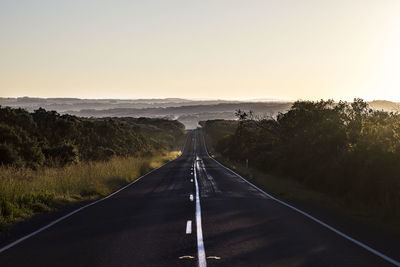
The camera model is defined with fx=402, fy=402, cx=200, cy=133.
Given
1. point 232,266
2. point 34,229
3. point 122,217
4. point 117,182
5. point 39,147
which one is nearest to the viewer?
point 232,266

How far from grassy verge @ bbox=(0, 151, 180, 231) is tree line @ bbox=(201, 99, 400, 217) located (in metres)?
11.1

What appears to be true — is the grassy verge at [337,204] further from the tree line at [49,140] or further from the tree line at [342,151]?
the tree line at [49,140]

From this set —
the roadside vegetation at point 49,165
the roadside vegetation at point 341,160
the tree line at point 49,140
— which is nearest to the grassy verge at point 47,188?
the roadside vegetation at point 49,165

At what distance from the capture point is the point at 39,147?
1085 inches

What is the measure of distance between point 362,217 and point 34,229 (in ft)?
32.5

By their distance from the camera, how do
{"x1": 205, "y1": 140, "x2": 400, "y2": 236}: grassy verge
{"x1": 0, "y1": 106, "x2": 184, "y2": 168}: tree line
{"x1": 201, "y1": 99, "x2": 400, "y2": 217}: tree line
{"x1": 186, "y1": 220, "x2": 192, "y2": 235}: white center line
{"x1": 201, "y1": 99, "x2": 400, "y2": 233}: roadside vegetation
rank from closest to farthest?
1. {"x1": 186, "y1": 220, "x2": 192, "y2": 235}: white center line
2. {"x1": 205, "y1": 140, "x2": 400, "y2": 236}: grassy verge
3. {"x1": 201, "y1": 99, "x2": 400, "y2": 233}: roadside vegetation
4. {"x1": 201, "y1": 99, "x2": 400, "y2": 217}: tree line
5. {"x1": 0, "y1": 106, "x2": 184, "y2": 168}: tree line

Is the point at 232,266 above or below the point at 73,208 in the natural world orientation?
above

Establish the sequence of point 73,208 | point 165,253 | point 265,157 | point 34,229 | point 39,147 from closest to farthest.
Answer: point 165,253, point 34,229, point 73,208, point 39,147, point 265,157

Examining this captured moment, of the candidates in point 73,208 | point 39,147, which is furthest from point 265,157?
point 73,208

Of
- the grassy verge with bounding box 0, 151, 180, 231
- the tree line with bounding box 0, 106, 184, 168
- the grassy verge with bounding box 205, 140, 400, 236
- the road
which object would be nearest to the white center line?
the road

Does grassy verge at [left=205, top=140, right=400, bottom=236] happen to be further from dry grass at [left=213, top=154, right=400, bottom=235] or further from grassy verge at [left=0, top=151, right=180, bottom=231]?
grassy verge at [left=0, top=151, right=180, bottom=231]

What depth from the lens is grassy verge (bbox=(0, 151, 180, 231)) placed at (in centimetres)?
1202

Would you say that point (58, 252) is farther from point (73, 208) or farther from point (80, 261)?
point (73, 208)

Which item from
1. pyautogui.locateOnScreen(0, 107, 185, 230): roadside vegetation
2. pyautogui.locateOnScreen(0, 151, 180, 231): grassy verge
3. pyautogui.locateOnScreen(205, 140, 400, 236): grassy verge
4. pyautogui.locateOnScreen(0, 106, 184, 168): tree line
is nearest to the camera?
pyautogui.locateOnScreen(205, 140, 400, 236): grassy verge
